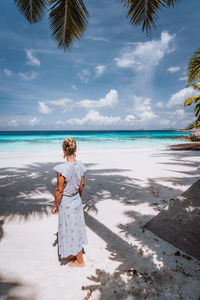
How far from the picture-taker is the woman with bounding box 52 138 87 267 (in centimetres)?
209

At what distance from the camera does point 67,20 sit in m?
4.61

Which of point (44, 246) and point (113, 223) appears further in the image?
point (113, 223)

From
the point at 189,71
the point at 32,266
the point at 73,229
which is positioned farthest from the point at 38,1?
the point at 189,71

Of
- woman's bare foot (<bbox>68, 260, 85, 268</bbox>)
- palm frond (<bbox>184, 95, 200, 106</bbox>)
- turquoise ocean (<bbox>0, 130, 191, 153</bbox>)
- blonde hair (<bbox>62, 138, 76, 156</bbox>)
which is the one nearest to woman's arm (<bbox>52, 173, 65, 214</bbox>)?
blonde hair (<bbox>62, 138, 76, 156</bbox>)

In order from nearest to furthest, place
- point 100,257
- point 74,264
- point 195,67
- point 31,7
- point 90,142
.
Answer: point 74,264 → point 100,257 → point 31,7 → point 195,67 → point 90,142

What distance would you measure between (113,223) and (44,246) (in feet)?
4.58

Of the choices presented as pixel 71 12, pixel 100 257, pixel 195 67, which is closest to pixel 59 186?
pixel 100 257

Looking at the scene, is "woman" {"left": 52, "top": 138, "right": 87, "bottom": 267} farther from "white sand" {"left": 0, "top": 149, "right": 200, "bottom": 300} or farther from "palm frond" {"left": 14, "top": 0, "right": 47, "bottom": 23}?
"palm frond" {"left": 14, "top": 0, "right": 47, "bottom": 23}

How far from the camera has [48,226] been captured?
3375mm

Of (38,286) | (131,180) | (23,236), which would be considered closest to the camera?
(38,286)

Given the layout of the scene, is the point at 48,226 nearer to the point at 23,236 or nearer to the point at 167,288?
the point at 23,236

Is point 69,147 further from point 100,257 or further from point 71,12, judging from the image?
point 71,12

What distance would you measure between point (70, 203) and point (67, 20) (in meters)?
4.97

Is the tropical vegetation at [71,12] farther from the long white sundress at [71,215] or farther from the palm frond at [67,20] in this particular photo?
the long white sundress at [71,215]
